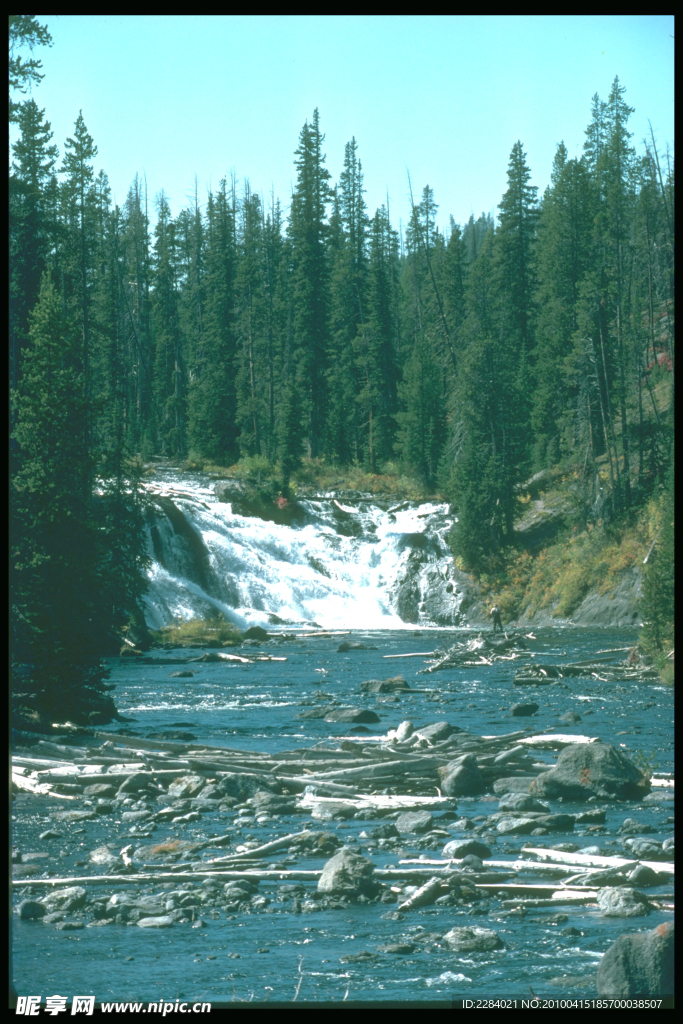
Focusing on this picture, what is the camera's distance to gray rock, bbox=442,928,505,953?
8.30 metres

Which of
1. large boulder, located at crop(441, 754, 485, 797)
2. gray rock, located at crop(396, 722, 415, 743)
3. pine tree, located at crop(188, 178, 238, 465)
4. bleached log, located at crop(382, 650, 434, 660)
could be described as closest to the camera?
large boulder, located at crop(441, 754, 485, 797)

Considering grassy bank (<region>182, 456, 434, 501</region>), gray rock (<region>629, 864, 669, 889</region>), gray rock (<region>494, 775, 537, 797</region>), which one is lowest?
Answer: gray rock (<region>629, 864, 669, 889</region>)

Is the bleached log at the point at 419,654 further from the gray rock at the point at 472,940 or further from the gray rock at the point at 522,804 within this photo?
the gray rock at the point at 472,940

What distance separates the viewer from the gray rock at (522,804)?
12.5 meters

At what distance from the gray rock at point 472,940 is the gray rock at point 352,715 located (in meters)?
9.90

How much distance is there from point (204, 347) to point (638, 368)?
17697 mm

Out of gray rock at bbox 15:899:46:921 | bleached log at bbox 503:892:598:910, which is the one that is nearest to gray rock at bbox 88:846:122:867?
gray rock at bbox 15:899:46:921

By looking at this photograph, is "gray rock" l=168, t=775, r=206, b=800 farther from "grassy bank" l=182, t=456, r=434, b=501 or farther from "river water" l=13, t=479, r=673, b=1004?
"grassy bank" l=182, t=456, r=434, b=501

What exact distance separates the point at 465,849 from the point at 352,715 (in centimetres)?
815

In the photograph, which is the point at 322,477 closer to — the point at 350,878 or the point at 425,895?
the point at 350,878

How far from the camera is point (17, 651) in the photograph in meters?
15.6

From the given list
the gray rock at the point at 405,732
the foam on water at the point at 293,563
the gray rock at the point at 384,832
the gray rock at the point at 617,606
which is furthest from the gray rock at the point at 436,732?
the foam on water at the point at 293,563

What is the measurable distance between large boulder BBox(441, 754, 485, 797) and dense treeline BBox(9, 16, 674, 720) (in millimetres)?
14005
